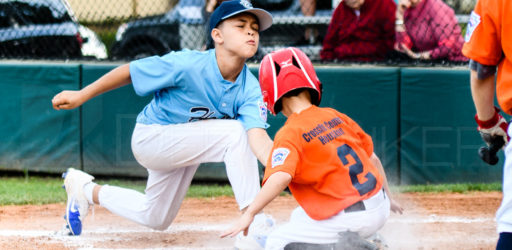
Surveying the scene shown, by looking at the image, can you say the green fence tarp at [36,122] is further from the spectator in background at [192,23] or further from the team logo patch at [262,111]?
the team logo patch at [262,111]

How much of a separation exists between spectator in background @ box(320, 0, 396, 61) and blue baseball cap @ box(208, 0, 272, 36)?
102 inches

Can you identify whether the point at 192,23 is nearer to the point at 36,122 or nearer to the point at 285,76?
the point at 36,122

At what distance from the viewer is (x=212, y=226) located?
15.6 ft

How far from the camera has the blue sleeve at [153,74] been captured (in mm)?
3828

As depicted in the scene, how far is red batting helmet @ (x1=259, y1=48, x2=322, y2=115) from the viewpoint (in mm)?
2938

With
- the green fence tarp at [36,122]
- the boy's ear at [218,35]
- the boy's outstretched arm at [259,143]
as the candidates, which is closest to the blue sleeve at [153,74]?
the boy's ear at [218,35]

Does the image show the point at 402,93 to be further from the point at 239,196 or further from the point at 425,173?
the point at 239,196

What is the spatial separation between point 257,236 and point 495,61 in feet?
5.30

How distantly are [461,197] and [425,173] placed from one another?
529mm

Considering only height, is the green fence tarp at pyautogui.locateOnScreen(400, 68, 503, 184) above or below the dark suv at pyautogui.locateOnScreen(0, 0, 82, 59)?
above

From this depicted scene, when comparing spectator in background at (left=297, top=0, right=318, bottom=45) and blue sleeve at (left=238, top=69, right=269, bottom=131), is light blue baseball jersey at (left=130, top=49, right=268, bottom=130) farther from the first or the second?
spectator in background at (left=297, top=0, right=318, bottom=45)

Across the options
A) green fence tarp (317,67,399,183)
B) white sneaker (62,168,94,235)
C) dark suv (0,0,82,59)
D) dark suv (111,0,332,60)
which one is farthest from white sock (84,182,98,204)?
dark suv (0,0,82,59)

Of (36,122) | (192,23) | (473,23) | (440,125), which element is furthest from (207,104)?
(192,23)

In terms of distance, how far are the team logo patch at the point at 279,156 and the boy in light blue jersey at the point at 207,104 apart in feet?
2.69
